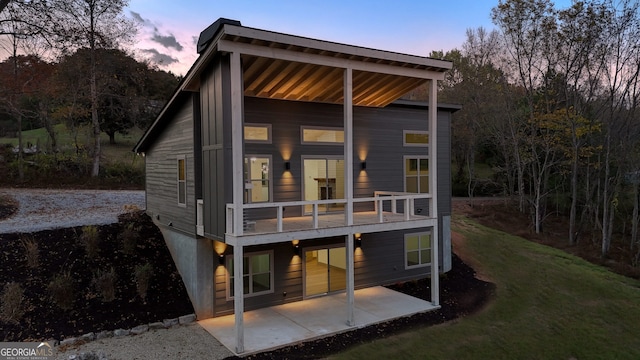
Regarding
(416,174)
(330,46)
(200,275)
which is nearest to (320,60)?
(330,46)

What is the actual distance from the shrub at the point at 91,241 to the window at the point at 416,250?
9.04 meters

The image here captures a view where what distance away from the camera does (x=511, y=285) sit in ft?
40.7

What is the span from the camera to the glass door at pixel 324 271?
35.9ft

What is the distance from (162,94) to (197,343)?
982 inches

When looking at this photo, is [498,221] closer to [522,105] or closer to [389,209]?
[522,105]

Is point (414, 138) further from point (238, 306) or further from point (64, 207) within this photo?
point (64, 207)

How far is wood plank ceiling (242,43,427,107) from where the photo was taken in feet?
28.5

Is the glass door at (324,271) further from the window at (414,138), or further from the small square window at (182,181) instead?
the window at (414,138)

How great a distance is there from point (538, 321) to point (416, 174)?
17.8ft

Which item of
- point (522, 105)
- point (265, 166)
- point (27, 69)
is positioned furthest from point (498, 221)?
point (27, 69)

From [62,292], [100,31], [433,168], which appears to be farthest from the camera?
[100,31]

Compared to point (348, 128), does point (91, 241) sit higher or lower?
lower

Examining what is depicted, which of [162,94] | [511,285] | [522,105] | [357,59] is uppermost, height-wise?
[162,94]

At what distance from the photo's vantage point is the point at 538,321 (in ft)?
32.2
